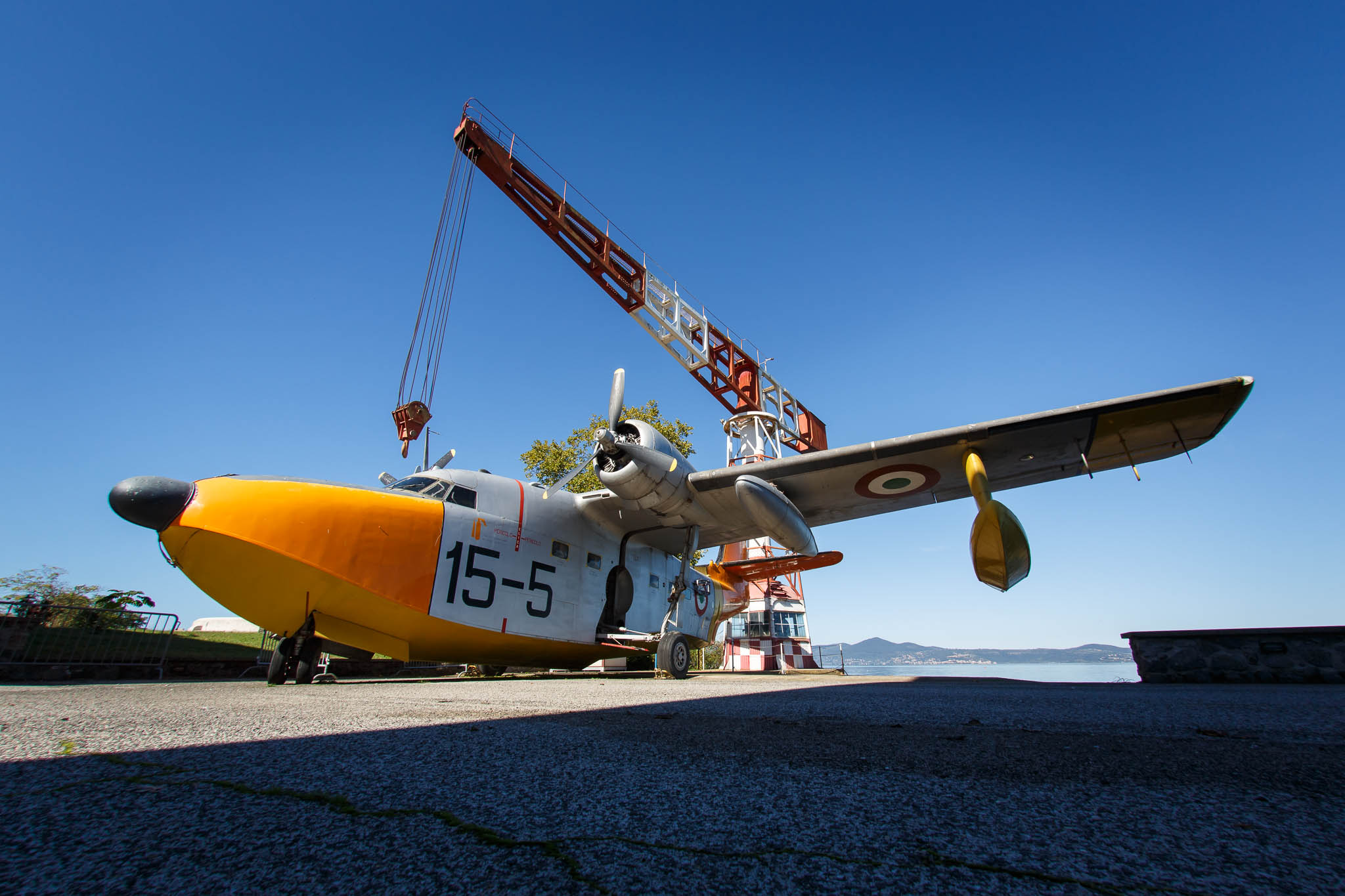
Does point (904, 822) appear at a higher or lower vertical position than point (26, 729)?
higher

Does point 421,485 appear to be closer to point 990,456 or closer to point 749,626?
point 990,456

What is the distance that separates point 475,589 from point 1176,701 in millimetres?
7866

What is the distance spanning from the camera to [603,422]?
25047 mm

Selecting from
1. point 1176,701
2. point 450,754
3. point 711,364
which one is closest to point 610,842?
point 450,754

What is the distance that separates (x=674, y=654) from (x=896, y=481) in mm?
4562

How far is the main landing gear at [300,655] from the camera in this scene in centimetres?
675

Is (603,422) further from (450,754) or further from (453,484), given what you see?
(450,754)

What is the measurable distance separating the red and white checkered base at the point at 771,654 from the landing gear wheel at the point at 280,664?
1917 centimetres

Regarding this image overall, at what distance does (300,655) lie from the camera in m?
6.87

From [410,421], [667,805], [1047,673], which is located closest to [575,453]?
[410,421]

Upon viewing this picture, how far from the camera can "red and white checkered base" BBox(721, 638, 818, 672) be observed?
2364 cm

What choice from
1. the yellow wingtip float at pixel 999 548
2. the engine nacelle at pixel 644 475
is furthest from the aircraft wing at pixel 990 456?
the yellow wingtip float at pixel 999 548

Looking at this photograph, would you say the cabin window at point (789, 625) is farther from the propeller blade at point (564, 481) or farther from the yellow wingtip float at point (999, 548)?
the yellow wingtip float at point (999, 548)

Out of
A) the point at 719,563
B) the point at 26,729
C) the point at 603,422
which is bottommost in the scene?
the point at 26,729
